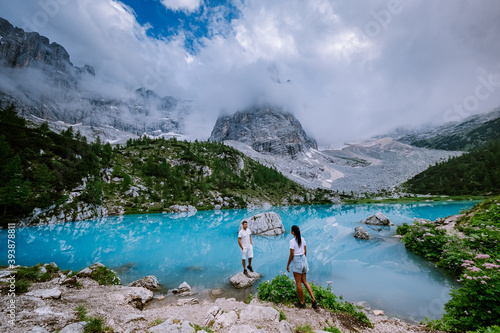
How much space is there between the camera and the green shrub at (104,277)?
13289 millimetres

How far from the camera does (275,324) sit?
635 cm

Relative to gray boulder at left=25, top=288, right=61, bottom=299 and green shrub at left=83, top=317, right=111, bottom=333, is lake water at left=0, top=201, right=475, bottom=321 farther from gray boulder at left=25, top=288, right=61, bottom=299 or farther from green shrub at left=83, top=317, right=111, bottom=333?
green shrub at left=83, top=317, right=111, bottom=333

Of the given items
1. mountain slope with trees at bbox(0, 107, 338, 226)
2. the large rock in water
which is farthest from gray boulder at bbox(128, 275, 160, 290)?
mountain slope with trees at bbox(0, 107, 338, 226)

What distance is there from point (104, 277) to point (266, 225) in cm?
2236

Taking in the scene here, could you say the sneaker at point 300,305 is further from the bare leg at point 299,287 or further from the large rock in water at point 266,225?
the large rock in water at point 266,225

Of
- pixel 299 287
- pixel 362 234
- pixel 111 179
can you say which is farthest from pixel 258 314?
pixel 111 179

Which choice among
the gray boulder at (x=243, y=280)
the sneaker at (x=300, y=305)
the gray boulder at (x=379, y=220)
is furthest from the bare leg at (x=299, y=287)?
the gray boulder at (x=379, y=220)

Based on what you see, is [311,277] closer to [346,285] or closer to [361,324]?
[346,285]

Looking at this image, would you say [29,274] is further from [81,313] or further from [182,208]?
[182,208]

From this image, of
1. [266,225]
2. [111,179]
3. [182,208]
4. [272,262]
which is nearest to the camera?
[272,262]

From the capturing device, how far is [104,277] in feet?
44.8

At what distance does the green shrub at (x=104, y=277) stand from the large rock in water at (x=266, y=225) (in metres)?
20.2

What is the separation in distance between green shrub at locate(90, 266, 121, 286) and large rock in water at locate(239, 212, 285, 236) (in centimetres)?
2017

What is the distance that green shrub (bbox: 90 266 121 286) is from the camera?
13.3 meters
